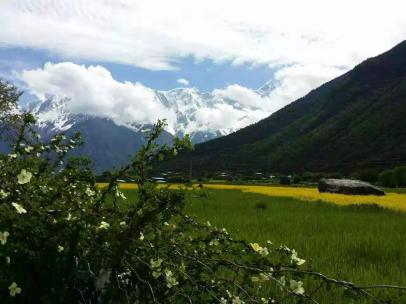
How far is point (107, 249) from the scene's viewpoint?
4785mm

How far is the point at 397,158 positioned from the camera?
158 meters

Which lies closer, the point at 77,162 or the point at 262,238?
the point at 77,162

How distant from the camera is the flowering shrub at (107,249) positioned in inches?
178

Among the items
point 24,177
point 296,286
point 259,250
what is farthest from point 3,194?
point 296,286

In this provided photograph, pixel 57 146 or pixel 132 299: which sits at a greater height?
pixel 57 146

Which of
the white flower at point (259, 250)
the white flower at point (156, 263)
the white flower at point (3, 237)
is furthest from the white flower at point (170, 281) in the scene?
the white flower at point (3, 237)

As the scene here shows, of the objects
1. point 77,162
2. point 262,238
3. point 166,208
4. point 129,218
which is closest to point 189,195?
point 166,208

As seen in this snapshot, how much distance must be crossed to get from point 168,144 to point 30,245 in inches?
75.6

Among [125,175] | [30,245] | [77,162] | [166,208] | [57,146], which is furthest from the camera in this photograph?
[57,146]

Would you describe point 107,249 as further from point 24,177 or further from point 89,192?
point 89,192

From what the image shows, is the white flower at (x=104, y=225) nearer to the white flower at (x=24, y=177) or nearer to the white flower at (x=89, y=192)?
the white flower at (x=24, y=177)

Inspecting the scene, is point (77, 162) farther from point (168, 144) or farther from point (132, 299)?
point (132, 299)

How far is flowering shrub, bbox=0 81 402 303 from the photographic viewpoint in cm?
452

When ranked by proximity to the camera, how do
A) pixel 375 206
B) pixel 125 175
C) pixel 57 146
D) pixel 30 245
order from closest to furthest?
pixel 30 245
pixel 125 175
pixel 57 146
pixel 375 206
